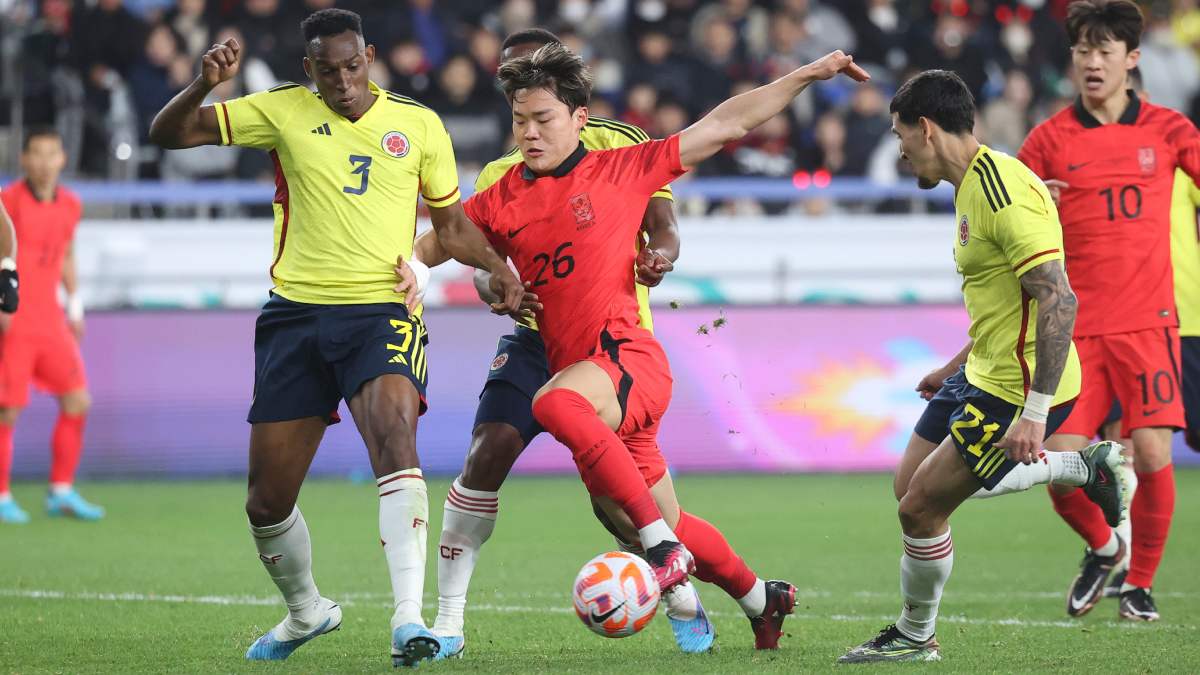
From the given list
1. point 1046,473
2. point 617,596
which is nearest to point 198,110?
point 617,596

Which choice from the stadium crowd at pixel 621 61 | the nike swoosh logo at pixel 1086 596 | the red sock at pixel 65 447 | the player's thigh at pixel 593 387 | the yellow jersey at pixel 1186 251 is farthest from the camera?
the stadium crowd at pixel 621 61

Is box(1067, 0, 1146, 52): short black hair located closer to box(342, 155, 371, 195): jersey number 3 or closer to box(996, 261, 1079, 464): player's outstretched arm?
box(996, 261, 1079, 464): player's outstretched arm

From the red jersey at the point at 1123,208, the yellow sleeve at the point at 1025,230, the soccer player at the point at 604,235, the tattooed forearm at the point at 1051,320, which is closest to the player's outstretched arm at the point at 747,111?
the soccer player at the point at 604,235

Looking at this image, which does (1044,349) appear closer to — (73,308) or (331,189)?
(331,189)

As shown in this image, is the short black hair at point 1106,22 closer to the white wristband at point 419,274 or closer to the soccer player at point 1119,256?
the soccer player at point 1119,256

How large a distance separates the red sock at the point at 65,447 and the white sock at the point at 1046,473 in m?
7.48

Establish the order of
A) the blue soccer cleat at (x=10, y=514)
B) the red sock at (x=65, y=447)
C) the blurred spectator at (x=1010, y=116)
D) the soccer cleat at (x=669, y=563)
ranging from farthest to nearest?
the blurred spectator at (x=1010, y=116) → the red sock at (x=65, y=447) → the blue soccer cleat at (x=10, y=514) → the soccer cleat at (x=669, y=563)

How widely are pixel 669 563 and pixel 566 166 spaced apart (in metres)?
1.62

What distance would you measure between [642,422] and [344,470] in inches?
313

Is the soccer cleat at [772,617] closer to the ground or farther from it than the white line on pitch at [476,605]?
farther from it

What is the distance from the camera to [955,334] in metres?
13.5

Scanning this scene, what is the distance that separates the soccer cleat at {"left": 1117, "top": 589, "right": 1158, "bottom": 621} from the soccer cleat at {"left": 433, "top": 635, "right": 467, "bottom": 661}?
294 cm

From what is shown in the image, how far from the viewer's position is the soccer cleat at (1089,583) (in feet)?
24.1

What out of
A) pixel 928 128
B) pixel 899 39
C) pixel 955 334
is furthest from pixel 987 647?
pixel 899 39
